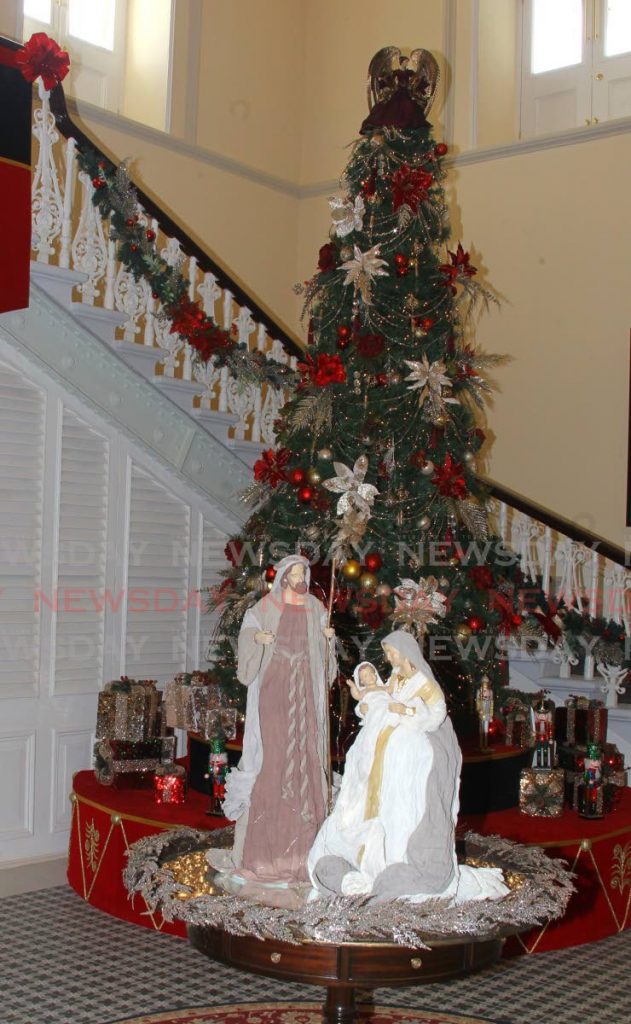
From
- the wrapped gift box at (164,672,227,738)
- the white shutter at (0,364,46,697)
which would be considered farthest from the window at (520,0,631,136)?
the wrapped gift box at (164,672,227,738)

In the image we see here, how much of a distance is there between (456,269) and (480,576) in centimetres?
152

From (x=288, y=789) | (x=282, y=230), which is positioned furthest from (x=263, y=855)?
(x=282, y=230)

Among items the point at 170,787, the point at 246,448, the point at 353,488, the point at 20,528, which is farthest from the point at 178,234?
the point at 170,787

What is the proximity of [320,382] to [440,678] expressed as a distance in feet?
5.10

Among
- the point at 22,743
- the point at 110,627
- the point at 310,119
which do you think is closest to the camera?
the point at 22,743

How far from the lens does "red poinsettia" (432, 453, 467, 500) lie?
5.56 m

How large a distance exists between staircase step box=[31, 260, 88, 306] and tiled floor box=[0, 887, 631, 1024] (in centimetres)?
320

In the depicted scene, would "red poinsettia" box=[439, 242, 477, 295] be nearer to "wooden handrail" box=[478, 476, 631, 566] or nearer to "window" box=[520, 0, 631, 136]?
"wooden handrail" box=[478, 476, 631, 566]

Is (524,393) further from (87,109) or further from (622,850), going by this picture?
(622,850)

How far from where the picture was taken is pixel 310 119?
11070 mm

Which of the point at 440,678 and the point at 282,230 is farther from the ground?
the point at 282,230

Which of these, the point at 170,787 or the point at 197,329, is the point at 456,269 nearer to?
the point at 197,329

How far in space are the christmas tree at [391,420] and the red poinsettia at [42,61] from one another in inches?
68.7

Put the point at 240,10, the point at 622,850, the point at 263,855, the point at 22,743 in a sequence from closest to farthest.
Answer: the point at 263,855
the point at 622,850
the point at 22,743
the point at 240,10
